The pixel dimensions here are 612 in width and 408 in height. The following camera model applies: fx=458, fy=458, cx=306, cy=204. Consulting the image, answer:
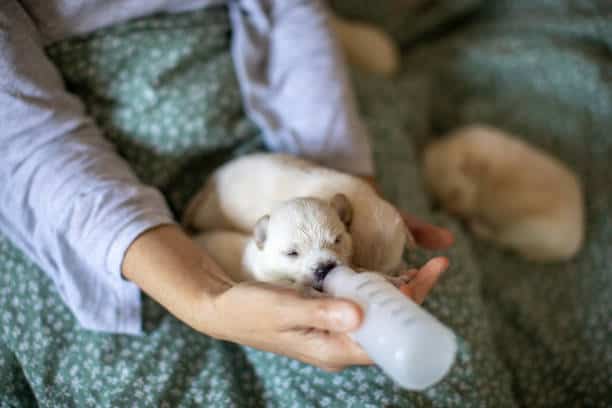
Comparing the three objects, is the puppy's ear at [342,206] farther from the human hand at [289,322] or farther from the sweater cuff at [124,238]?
the sweater cuff at [124,238]

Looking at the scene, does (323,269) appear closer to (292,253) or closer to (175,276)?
(292,253)

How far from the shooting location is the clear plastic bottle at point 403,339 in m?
0.60

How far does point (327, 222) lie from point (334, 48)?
610 mm

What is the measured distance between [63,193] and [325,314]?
59 centimetres

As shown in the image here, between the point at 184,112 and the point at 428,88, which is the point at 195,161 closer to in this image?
the point at 184,112

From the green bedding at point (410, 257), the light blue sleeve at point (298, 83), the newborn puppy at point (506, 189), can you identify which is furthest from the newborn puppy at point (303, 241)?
the newborn puppy at point (506, 189)

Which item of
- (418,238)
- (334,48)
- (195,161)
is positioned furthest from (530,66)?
(195,161)

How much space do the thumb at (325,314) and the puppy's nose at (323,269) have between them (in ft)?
0.41

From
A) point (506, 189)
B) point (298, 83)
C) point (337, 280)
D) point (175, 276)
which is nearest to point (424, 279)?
point (337, 280)

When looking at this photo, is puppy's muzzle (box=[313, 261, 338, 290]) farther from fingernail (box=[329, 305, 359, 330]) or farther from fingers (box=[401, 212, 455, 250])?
fingers (box=[401, 212, 455, 250])

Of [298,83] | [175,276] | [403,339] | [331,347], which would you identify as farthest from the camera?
[298,83]

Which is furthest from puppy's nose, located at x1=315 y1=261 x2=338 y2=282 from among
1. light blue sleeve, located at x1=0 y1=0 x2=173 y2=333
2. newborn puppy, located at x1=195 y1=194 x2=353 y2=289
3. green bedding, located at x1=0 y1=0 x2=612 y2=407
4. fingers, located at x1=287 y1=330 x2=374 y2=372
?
light blue sleeve, located at x1=0 y1=0 x2=173 y2=333

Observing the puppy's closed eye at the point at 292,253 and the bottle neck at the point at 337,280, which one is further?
the puppy's closed eye at the point at 292,253

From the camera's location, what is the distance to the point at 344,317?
2.10ft
